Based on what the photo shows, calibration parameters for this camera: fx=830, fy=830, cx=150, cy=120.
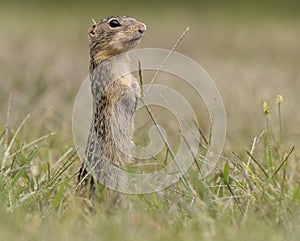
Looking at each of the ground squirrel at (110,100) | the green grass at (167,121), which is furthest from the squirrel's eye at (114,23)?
the green grass at (167,121)

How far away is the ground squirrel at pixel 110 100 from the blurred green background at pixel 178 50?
0.60 m

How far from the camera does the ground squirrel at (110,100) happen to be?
372 cm

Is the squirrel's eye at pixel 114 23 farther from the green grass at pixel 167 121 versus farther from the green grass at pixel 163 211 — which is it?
the green grass at pixel 163 211

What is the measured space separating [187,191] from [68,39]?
8.06 meters

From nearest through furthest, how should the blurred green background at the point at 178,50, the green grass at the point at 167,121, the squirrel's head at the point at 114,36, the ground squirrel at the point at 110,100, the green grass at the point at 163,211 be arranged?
the green grass at the point at 163,211 < the green grass at the point at 167,121 < the ground squirrel at the point at 110,100 < the squirrel's head at the point at 114,36 < the blurred green background at the point at 178,50

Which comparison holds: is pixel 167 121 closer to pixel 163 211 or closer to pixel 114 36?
pixel 114 36

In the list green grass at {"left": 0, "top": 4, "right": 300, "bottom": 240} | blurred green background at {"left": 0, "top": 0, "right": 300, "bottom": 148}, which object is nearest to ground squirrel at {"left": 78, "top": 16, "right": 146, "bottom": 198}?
green grass at {"left": 0, "top": 4, "right": 300, "bottom": 240}

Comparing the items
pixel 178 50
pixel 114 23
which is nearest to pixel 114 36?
pixel 114 23

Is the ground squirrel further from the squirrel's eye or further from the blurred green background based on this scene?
the blurred green background

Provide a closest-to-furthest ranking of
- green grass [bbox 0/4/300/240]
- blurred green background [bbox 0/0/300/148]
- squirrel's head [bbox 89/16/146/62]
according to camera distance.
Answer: green grass [bbox 0/4/300/240] < squirrel's head [bbox 89/16/146/62] < blurred green background [bbox 0/0/300/148]

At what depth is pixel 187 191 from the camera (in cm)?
352

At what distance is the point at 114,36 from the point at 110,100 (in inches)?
15.8

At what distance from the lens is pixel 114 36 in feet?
13.5

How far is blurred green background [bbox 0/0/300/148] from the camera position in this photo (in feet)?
21.8
